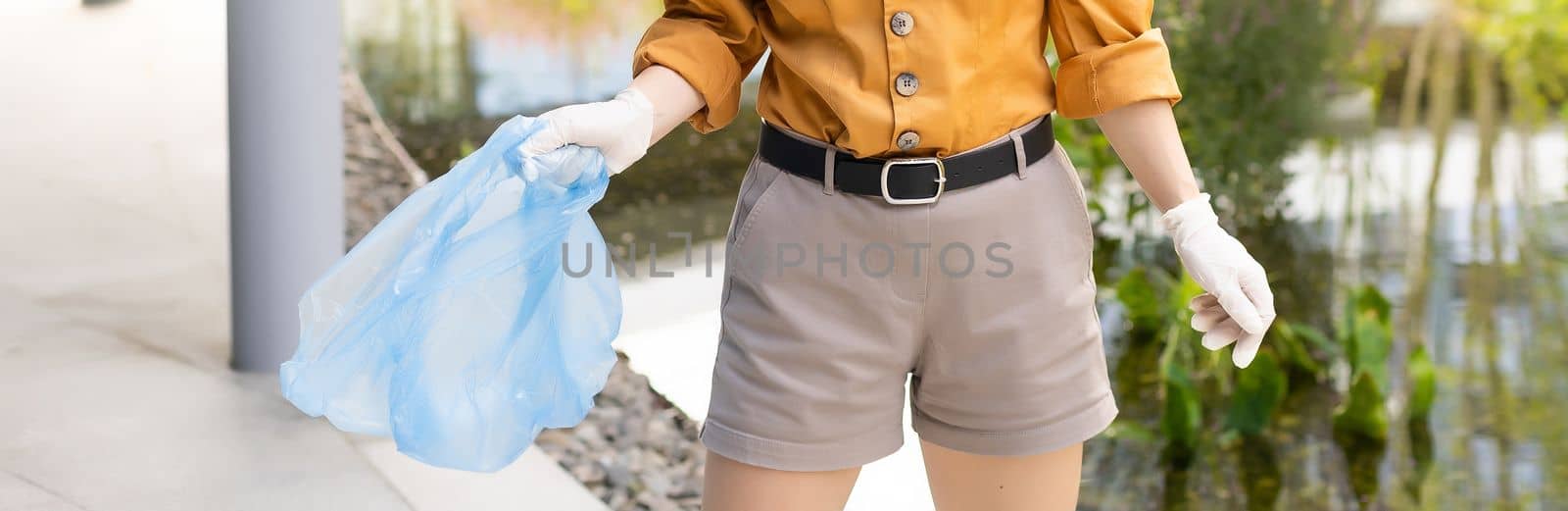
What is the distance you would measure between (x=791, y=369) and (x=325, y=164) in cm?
170

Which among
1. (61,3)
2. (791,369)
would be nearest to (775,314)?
(791,369)

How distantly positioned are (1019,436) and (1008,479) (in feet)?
0.19

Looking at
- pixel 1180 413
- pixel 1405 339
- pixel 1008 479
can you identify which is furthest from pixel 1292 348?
pixel 1008 479

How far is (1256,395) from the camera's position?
2.88m

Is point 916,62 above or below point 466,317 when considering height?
above

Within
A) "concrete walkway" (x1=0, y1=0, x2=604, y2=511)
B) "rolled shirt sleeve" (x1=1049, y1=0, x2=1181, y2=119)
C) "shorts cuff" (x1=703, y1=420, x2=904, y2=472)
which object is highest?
"rolled shirt sleeve" (x1=1049, y1=0, x2=1181, y2=119)

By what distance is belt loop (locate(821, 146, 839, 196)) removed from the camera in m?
1.30

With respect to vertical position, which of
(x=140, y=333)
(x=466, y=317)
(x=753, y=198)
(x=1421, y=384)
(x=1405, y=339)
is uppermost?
(x=753, y=198)

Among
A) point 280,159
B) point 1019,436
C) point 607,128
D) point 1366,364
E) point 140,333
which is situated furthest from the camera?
point 140,333

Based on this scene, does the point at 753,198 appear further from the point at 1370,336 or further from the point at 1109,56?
the point at 1370,336

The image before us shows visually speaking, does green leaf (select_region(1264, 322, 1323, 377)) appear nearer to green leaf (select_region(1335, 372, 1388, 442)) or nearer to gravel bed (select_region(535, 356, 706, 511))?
green leaf (select_region(1335, 372, 1388, 442))

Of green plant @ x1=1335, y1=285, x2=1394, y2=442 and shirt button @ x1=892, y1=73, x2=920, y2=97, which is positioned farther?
green plant @ x1=1335, y1=285, x2=1394, y2=442

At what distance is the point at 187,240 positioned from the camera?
3.85 m

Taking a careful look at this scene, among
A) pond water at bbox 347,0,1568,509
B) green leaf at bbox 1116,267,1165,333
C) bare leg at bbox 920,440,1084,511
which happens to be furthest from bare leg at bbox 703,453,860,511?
green leaf at bbox 1116,267,1165,333
